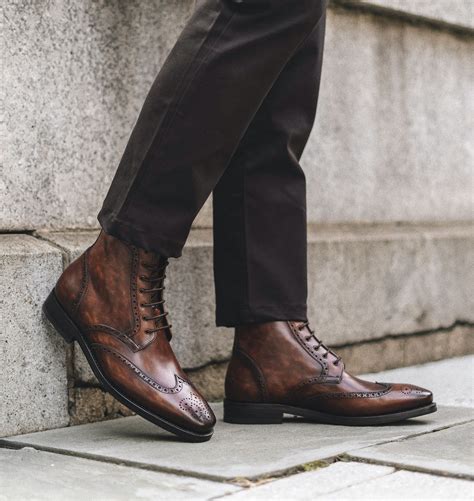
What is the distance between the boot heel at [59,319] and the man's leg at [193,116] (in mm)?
222

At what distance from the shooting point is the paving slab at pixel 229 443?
170 cm

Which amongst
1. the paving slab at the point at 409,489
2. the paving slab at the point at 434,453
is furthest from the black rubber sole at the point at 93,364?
the paving slab at the point at 409,489

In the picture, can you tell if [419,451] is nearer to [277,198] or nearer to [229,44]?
[277,198]

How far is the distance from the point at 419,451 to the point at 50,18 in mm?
1227

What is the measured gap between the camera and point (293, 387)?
217cm

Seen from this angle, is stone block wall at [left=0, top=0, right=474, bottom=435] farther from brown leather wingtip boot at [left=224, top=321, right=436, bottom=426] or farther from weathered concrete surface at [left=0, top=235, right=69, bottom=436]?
brown leather wingtip boot at [left=224, top=321, right=436, bottom=426]

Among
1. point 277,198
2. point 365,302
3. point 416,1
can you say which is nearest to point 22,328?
point 277,198

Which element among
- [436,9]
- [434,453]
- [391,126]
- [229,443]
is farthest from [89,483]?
[436,9]

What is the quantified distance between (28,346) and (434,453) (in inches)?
33.2

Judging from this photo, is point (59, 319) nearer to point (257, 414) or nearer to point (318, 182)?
point (257, 414)

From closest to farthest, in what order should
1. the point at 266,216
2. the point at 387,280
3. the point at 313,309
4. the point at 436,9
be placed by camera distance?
1. the point at 266,216
2. the point at 313,309
3. the point at 387,280
4. the point at 436,9

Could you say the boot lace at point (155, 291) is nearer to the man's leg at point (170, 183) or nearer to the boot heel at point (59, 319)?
the man's leg at point (170, 183)

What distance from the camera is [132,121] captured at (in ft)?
7.95

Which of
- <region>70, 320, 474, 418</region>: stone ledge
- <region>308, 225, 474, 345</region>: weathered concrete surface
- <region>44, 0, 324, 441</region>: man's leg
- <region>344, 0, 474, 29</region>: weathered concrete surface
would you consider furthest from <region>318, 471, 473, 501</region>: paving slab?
<region>344, 0, 474, 29</region>: weathered concrete surface
